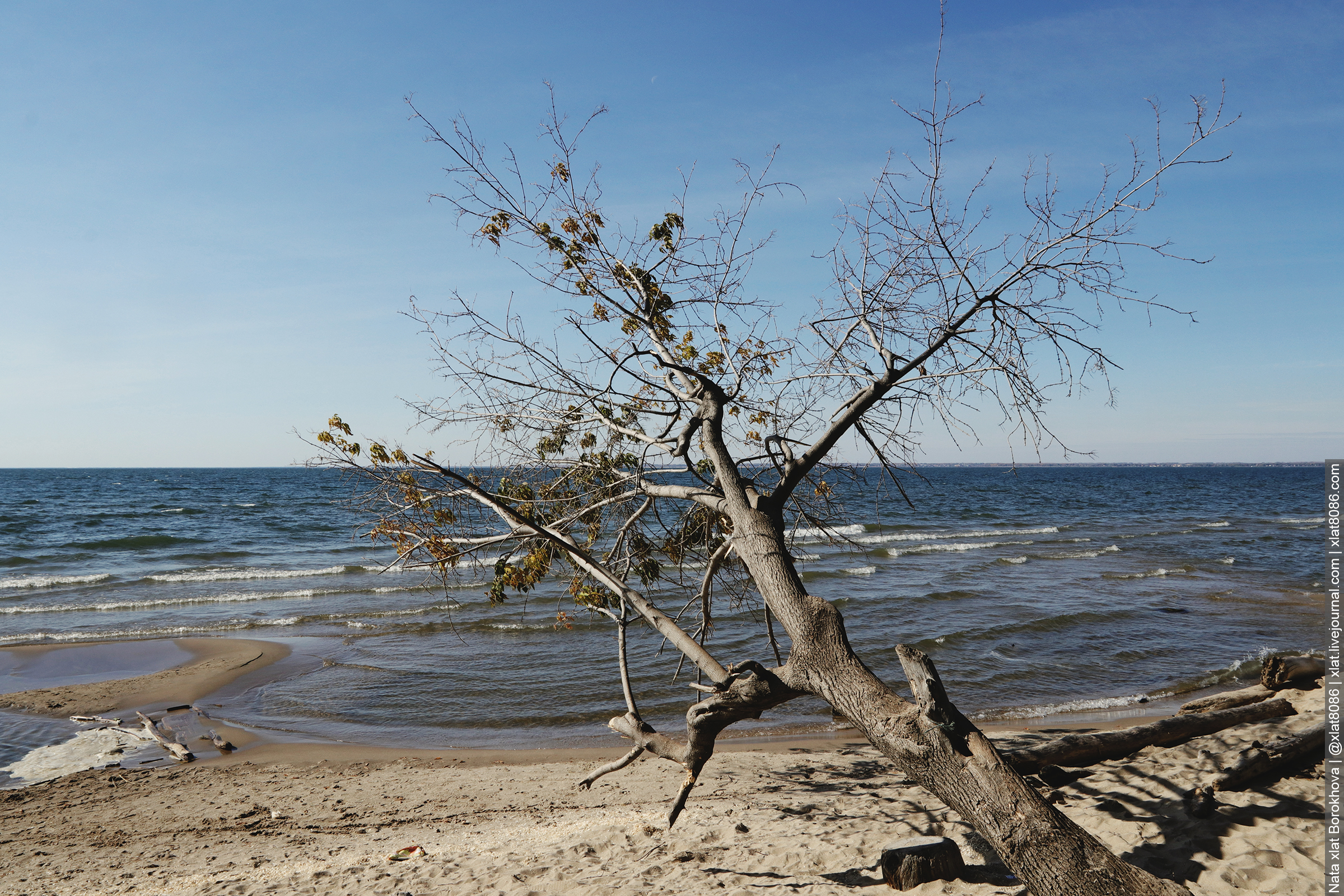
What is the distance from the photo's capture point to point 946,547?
28.3m

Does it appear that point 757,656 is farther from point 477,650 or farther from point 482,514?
point 482,514

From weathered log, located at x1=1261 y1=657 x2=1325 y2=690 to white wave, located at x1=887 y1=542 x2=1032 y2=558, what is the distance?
56.1 ft

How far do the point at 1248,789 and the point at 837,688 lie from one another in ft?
→ 13.2

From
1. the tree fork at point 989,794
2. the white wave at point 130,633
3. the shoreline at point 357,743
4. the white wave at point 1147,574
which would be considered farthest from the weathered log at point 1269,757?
the white wave at point 1147,574

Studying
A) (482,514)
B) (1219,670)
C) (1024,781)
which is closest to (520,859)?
(482,514)

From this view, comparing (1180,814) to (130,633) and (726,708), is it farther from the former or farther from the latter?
(130,633)

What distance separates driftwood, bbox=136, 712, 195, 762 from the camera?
9070 millimetres

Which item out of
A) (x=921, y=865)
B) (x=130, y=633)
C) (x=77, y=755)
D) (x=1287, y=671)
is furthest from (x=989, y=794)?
(x=130, y=633)

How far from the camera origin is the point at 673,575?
861 inches

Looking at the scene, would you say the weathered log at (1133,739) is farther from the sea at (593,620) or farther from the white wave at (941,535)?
the white wave at (941,535)

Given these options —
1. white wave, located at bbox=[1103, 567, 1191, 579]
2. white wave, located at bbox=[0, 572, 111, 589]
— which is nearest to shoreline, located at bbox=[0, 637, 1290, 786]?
white wave, located at bbox=[0, 572, 111, 589]

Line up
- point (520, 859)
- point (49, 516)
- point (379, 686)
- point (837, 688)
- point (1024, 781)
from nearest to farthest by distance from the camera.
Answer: point (1024, 781) → point (837, 688) → point (520, 859) → point (379, 686) → point (49, 516)

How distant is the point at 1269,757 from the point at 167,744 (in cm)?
1125

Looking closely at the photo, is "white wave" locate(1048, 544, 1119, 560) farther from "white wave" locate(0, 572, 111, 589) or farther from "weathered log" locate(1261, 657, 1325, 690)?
"white wave" locate(0, 572, 111, 589)
